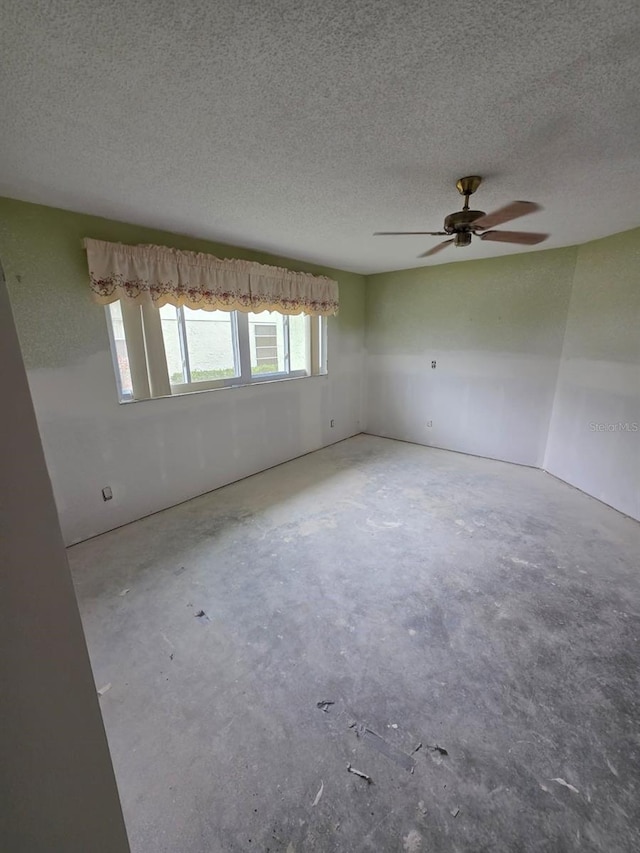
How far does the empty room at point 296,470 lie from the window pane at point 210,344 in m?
0.03

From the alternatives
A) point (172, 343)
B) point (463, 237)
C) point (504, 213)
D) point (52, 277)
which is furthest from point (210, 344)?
point (504, 213)

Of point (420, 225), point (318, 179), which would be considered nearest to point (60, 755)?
point (318, 179)

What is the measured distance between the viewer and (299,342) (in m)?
4.13

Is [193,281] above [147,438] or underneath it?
above

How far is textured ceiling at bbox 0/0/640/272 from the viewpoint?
0.90 meters

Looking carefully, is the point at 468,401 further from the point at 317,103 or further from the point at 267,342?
the point at 317,103

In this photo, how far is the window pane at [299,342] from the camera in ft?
13.2

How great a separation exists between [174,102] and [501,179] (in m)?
1.58

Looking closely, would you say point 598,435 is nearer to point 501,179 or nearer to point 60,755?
point 501,179

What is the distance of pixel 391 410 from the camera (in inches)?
192

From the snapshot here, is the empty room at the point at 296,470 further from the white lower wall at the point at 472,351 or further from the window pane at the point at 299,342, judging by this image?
the window pane at the point at 299,342

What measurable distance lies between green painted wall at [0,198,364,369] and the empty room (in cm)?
2

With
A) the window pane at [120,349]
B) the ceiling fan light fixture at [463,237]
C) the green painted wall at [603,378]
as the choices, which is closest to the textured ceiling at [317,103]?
the ceiling fan light fixture at [463,237]

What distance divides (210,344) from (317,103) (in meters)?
2.24
